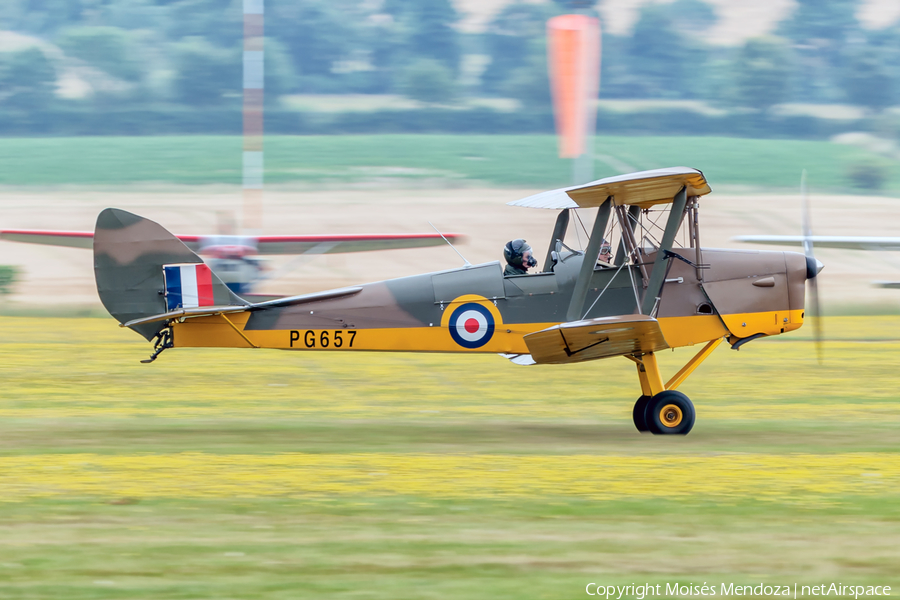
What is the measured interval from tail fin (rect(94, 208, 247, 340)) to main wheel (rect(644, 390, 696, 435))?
4771 millimetres

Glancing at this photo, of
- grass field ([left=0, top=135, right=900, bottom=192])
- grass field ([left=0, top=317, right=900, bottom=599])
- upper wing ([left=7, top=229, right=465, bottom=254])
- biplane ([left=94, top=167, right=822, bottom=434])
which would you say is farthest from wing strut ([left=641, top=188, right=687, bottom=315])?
grass field ([left=0, top=135, right=900, bottom=192])

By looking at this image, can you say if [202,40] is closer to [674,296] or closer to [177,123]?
[177,123]

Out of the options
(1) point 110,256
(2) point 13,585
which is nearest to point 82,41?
(1) point 110,256

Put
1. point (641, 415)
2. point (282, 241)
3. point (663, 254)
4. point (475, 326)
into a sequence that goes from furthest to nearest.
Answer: point (282, 241), point (475, 326), point (641, 415), point (663, 254)

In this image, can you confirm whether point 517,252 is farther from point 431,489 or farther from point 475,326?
point 431,489

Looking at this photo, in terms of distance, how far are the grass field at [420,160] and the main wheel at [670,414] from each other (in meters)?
35.8

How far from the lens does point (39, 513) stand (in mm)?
7305

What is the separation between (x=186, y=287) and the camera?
35.6ft

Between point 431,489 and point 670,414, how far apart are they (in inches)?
134

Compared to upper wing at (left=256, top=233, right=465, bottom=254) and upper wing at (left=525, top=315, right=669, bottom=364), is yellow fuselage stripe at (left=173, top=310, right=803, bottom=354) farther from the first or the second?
upper wing at (left=256, top=233, right=465, bottom=254)

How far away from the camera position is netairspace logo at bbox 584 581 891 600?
5.55 metres

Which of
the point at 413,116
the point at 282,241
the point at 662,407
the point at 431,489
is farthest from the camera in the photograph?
the point at 413,116

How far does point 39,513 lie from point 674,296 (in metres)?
6.41

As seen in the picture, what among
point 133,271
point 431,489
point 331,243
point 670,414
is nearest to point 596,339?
point 670,414
